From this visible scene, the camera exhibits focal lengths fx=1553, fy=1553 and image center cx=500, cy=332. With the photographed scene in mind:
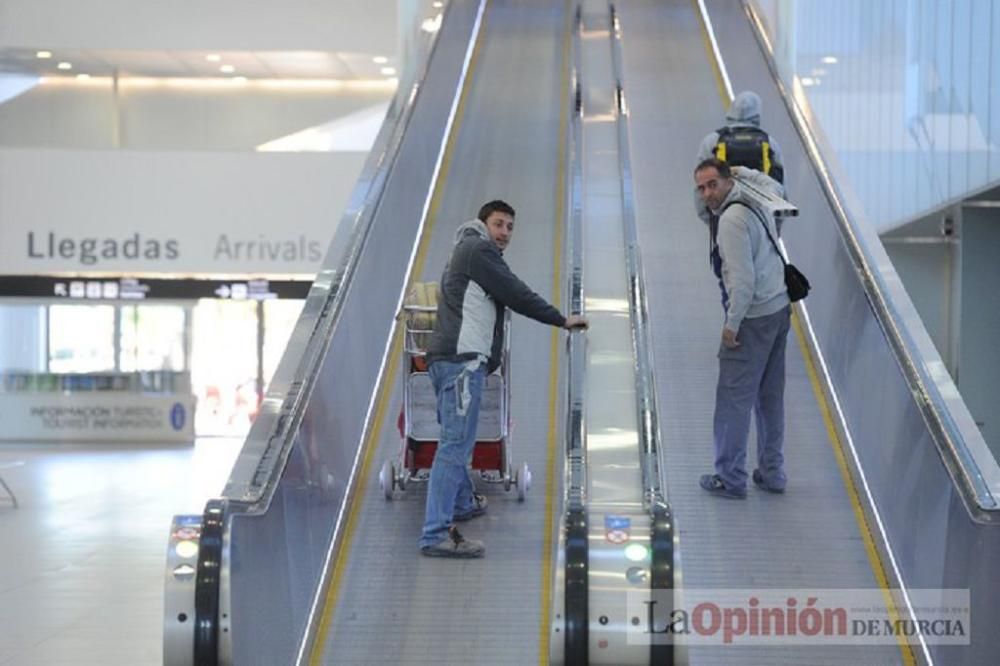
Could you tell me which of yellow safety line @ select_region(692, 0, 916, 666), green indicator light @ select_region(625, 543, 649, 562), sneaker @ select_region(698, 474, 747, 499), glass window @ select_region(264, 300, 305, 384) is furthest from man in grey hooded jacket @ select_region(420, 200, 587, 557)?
glass window @ select_region(264, 300, 305, 384)

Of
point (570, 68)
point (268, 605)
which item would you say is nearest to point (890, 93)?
point (570, 68)

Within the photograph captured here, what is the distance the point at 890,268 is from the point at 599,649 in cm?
334

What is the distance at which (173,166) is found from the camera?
23.8 metres

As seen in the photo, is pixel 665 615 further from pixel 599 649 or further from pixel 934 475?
pixel 934 475

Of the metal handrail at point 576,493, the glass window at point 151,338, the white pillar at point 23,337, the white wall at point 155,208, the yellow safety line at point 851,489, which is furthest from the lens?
the glass window at point 151,338

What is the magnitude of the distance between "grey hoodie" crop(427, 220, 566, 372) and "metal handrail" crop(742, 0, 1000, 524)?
4.95 ft

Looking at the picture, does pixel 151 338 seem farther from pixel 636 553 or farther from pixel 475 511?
pixel 636 553

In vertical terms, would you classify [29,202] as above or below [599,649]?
above

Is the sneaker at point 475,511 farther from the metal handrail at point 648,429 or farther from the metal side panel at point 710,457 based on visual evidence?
the metal handrail at point 648,429

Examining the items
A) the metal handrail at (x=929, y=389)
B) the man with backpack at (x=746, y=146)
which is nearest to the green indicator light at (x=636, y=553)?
the metal handrail at (x=929, y=389)

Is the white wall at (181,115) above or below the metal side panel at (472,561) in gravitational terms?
above

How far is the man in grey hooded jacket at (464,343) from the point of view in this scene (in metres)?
7.05

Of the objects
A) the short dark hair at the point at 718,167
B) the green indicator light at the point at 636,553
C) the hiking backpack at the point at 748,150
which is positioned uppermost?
the hiking backpack at the point at 748,150

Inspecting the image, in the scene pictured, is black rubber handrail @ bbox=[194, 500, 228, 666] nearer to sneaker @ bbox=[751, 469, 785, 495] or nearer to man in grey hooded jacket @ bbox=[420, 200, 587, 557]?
man in grey hooded jacket @ bbox=[420, 200, 587, 557]
